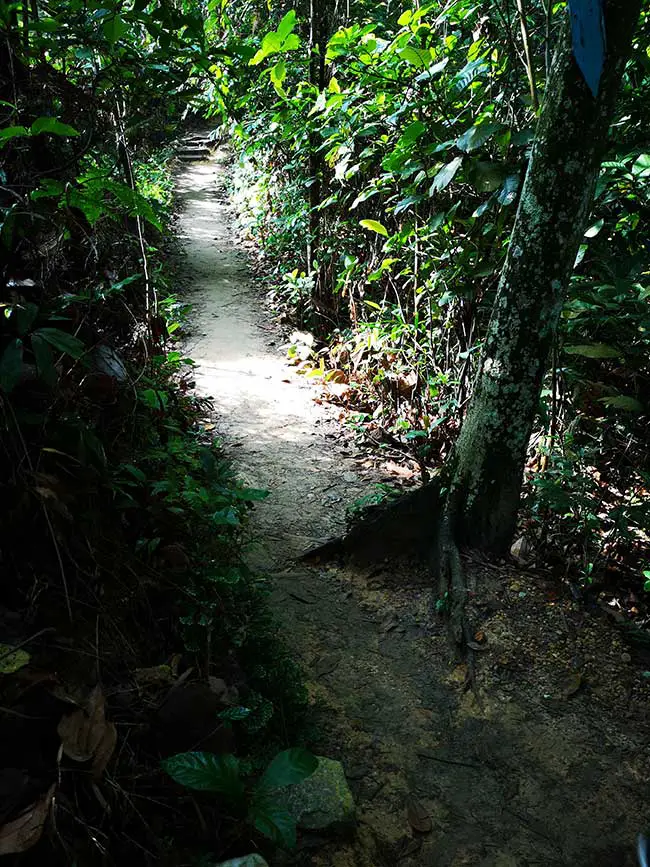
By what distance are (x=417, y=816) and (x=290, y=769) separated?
932mm

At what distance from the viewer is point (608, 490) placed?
420 centimetres

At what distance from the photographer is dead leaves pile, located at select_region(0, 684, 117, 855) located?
54.8 inches

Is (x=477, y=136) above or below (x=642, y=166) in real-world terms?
above

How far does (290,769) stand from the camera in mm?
1925

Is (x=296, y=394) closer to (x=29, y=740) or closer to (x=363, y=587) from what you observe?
(x=363, y=587)

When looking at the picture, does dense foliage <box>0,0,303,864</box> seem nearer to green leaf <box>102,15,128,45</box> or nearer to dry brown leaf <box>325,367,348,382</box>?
green leaf <box>102,15,128,45</box>

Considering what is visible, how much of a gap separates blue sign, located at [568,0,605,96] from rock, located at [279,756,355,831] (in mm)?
3202

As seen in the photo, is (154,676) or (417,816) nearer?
(154,676)

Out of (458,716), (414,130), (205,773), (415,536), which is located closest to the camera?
(205,773)

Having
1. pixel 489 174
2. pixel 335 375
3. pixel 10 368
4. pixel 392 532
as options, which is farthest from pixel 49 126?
pixel 335 375

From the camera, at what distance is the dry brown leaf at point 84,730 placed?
5.36 ft

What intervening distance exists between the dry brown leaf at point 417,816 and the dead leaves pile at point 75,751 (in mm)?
1433

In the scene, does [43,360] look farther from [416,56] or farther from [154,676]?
[416,56]

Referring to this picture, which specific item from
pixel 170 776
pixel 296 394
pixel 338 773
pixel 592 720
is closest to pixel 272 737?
pixel 338 773
